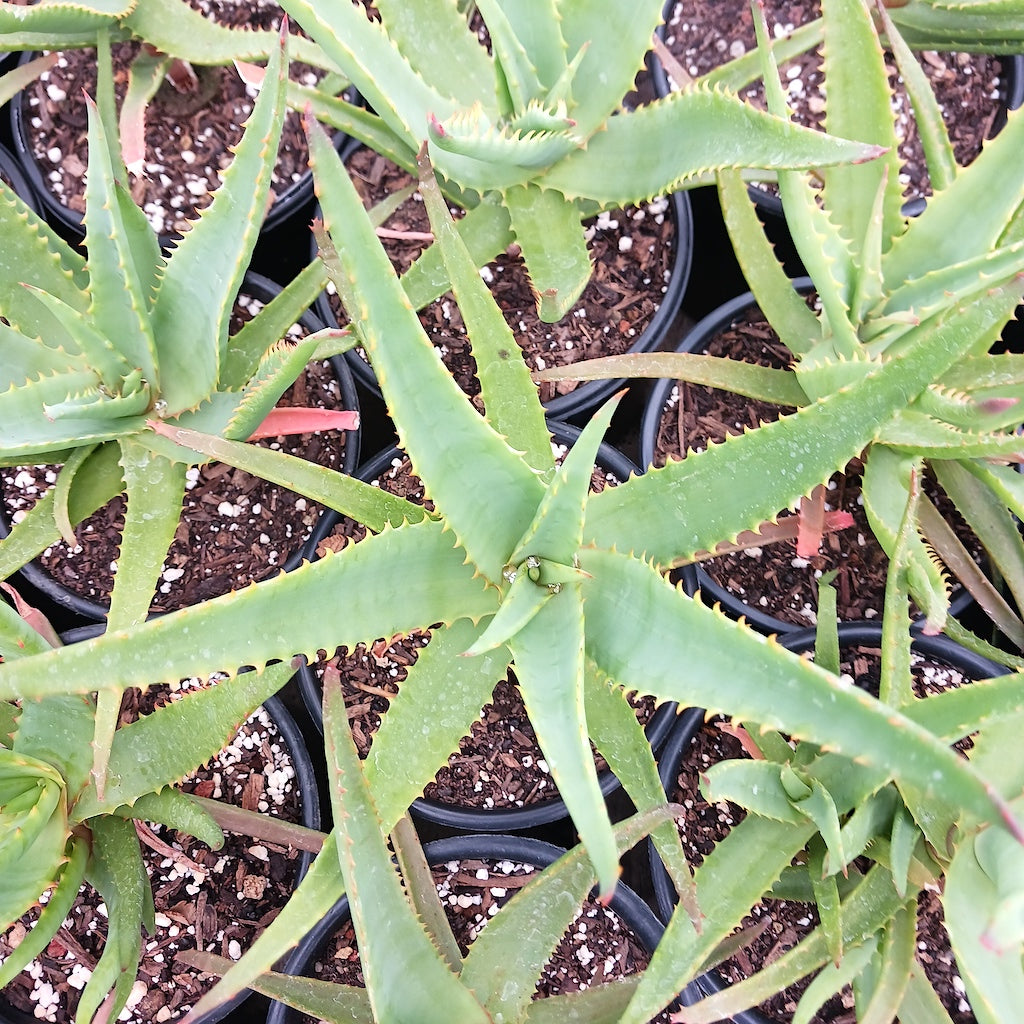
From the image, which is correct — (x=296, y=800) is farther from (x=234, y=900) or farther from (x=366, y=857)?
(x=366, y=857)

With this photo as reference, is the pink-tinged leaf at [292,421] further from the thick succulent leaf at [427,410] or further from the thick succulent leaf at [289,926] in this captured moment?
the thick succulent leaf at [289,926]

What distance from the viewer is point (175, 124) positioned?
4.11ft

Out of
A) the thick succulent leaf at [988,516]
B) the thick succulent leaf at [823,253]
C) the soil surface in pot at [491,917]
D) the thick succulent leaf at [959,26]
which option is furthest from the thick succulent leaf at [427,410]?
the thick succulent leaf at [959,26]

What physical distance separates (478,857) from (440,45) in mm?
935

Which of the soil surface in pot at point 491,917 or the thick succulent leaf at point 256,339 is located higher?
the thick succulent leaf at point 256,339

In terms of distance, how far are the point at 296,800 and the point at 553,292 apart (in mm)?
709

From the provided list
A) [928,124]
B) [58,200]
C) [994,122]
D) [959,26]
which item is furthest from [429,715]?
[994,122]

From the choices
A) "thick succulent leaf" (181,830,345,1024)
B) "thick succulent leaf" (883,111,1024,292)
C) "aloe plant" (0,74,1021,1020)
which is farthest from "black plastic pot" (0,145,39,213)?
"thick succulent leaf" (883,111,1024,292)

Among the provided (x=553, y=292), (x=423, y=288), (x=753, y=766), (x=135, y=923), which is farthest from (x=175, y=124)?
(x=753, y=766)

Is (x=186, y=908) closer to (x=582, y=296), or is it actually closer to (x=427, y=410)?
(x=427, y=410)

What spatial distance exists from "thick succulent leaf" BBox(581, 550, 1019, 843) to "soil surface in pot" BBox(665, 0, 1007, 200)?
3.34 ft

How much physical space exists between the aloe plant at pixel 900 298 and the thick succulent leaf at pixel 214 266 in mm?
324

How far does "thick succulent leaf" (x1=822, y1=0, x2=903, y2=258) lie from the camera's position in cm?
86

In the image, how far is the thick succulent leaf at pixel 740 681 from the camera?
0.45 meters
